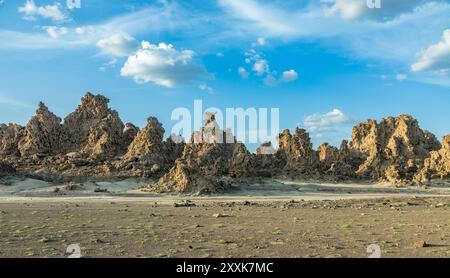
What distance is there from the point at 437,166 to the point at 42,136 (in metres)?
52.0

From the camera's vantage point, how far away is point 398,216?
25500 mm

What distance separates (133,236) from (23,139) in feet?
170

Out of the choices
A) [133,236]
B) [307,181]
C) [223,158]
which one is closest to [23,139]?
[223,158]

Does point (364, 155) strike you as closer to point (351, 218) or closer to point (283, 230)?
point (351, 218)

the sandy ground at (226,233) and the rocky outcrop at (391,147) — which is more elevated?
the rocky outcrop at (391,147)

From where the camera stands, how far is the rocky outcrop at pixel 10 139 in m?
62.4

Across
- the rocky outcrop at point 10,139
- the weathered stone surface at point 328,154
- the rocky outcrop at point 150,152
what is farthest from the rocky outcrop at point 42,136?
the weathered stone surface at point 328,154

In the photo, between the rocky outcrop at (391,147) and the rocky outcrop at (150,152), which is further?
the rocky outcrop at (391,147)

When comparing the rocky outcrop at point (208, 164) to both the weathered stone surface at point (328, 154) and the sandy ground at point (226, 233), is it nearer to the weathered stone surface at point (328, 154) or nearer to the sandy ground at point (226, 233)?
the sandy ground at point (226, 233)

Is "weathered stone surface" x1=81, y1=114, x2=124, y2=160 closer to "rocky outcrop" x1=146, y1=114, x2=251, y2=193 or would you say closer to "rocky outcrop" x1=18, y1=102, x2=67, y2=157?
"rocky outcrop" x1=18, y1=102, x2=67, y2=157

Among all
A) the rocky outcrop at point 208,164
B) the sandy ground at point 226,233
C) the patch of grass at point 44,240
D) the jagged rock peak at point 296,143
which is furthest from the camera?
the jagged rock peak at point 296,143

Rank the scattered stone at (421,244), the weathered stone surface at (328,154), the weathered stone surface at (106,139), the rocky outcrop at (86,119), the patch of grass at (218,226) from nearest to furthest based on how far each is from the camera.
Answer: the scattered stone at (421,244), the patch of grass at (218,226), the weathered stone surface at (106,139), the rocky outcrop at (86,119), the weathered stone surface at (328,154)

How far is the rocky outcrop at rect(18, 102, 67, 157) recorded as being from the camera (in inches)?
2418
